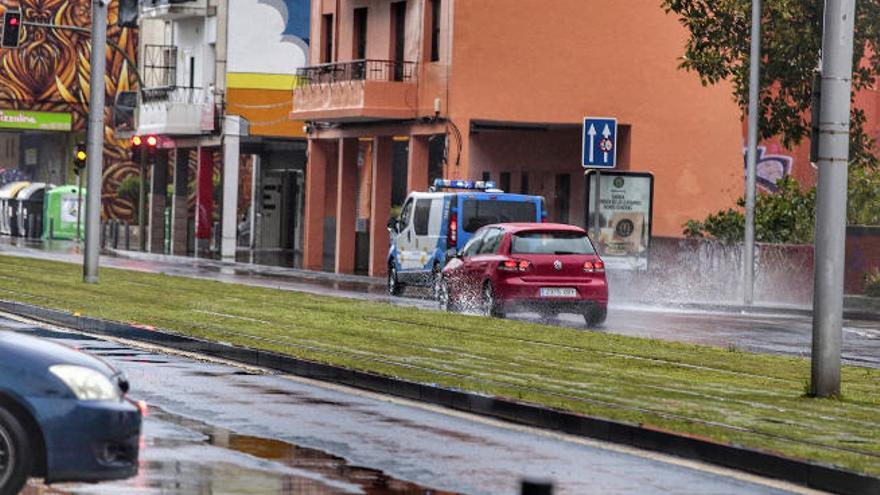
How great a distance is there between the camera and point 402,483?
41.2ft

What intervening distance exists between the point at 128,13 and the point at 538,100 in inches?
1427

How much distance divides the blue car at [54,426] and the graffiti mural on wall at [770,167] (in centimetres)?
4725

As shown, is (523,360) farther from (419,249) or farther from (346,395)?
(419,249)

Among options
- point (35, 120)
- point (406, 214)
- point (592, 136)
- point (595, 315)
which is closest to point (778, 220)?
point (406, 214)

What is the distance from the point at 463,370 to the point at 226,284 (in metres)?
22.0

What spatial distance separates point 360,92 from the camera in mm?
54062

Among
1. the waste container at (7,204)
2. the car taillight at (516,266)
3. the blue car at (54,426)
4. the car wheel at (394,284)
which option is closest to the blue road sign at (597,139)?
the car taillight at (516,266)

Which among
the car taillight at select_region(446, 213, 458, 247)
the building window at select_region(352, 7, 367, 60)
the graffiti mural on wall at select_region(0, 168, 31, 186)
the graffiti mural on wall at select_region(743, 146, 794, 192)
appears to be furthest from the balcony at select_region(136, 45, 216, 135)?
the graffiti mural on wall at select_region(0, 168, 31, 186)

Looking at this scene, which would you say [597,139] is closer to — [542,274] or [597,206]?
[597,206]

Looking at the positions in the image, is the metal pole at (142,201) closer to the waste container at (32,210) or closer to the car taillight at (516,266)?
the waste container at (32,210)

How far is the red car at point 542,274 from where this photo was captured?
32.8 meters

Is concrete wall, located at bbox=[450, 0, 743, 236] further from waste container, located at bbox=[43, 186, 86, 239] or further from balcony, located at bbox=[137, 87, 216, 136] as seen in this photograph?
waste container, located at bbox=[43, 186, 86, 239]

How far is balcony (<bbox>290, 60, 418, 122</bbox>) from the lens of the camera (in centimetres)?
5328

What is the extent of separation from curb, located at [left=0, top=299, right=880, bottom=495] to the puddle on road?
2.49m
